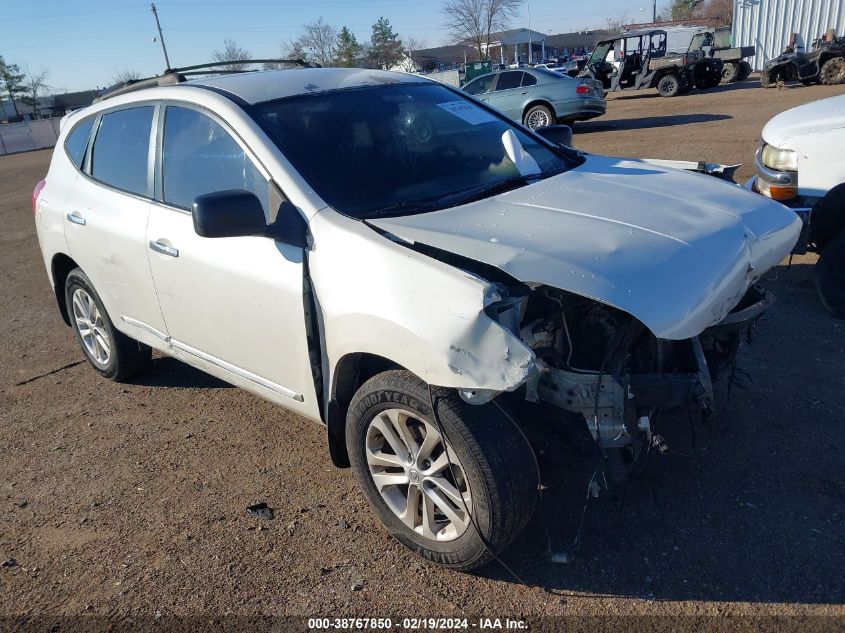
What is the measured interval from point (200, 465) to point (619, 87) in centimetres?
2415

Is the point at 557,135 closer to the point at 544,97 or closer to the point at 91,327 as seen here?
the point at 91,327

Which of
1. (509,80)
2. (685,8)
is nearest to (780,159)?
(509,80)

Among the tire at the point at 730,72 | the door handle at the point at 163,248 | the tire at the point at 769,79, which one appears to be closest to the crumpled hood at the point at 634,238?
the door handle at the point at 163,248

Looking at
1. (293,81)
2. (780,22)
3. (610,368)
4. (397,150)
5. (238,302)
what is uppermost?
(293,81)

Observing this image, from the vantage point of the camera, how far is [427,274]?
8.18ft

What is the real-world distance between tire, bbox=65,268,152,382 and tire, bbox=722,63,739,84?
26493 millimetres

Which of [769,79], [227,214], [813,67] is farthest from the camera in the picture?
[769,79]

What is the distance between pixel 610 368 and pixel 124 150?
3125mm

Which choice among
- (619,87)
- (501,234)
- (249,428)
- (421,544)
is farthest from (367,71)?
(619,87)

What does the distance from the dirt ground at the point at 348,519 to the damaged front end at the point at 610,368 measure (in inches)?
12.3

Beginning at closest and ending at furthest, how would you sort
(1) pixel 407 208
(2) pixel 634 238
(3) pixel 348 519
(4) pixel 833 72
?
(2) pixel 634 238, (1) pixel 407 208, (3) pixel 348 519, (4) pixel 833 72

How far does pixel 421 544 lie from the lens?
9.43 feet

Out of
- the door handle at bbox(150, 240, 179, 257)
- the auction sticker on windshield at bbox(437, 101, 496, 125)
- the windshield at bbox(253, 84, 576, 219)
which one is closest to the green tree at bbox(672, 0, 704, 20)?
the auction sticker on windshield at bbox(437, 101, 496, 125)

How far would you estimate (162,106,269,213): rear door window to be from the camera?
10.6ft
